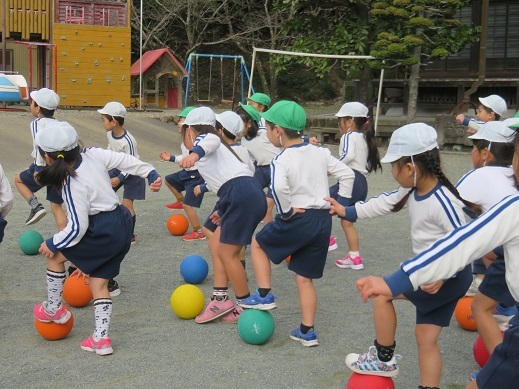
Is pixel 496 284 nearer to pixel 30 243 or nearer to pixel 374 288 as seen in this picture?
pixel 374 288

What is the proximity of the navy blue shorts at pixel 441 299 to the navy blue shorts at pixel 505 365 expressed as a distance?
963mm

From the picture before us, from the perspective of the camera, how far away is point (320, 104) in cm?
3127

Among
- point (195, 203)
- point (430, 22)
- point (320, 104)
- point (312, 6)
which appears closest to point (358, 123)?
point (195, 203)

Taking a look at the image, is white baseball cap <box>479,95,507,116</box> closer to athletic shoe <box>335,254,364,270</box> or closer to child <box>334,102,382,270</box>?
child <box>334,102,382,270</box>

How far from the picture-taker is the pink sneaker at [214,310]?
17.4ft

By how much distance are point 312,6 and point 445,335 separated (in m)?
14.4

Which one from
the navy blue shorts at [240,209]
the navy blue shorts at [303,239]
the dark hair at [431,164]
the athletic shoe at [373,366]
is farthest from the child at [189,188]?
the dark hair at [431,164]

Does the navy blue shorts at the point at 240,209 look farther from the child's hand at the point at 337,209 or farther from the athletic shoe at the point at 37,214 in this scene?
the athletic shoe at the point at 37,214

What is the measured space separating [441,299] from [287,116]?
1778 mm

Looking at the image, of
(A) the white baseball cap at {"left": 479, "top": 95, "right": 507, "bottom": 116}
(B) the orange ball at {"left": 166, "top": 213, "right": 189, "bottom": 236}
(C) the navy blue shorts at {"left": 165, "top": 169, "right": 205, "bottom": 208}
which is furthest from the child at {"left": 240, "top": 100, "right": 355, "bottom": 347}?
(B) the orange ball at {"left": 166, "top": 213, "right": 189, "bottom": 236}

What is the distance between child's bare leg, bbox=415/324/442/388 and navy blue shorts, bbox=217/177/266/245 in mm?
1792

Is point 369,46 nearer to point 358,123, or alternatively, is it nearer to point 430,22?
point 430,22

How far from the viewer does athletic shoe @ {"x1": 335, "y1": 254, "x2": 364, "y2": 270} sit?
705 cm

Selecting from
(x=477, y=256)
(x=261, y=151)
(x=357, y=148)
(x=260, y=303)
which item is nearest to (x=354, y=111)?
(x=357, y=148)
